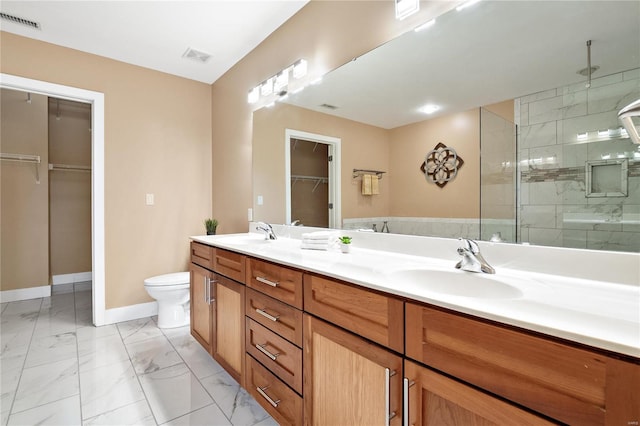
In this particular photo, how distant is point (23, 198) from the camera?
3.46 m

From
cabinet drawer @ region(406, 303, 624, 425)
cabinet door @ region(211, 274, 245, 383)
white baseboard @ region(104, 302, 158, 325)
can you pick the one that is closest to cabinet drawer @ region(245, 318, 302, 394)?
cabinet door @ region(211, 274, 245, 383)

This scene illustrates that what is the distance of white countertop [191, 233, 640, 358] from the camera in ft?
1.88

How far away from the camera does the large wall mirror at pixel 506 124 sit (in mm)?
931

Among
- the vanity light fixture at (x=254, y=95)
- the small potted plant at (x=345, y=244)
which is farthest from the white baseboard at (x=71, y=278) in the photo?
the small potted plant at (x=345, y=244)

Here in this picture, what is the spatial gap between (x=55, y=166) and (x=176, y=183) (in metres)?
1.98

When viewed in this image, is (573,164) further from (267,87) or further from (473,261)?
(267,87)

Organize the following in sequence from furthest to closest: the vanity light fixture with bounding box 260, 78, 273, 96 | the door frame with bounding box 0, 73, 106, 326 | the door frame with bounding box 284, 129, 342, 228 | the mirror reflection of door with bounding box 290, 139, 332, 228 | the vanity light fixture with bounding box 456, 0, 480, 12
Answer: the door frame with bounding box 0, 73, 106, 326
the vanity light fixture with bounding box 260, 78, 273, 96
the mirror reflection of door with bounding box 290, 139, 332, 228
the door frame with bounding box 284, 129, 342, 228
the vanity light fixture with bounding box 456, 0, 480, 12

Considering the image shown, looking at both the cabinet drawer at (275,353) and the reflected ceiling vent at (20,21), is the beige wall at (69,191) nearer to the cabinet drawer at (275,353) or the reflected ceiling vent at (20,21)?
the reflected ceiling vent at (20,21)

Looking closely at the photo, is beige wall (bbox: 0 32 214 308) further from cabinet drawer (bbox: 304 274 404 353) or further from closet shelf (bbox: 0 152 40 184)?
cabinet drawer (bbox: 304 274 404 353)

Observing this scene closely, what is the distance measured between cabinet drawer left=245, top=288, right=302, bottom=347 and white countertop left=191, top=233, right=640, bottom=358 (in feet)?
0.65

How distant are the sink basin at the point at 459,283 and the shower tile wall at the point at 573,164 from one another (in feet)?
0.83

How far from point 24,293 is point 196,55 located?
3313mm

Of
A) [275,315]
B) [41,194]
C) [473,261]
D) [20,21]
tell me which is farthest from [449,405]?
[41,194]

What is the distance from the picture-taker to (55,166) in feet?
12.7
